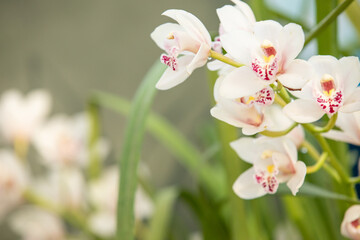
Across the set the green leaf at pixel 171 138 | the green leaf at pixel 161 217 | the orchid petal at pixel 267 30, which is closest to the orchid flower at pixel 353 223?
the orchid petal at pixel 267 30

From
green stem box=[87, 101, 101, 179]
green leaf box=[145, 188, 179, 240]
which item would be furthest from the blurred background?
green leaf box=[145, 188, 179, 240]

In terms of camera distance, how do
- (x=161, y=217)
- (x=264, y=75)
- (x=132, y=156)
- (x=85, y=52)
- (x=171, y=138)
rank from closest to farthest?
(x=264, y=75)
(x=132, y=156)
(x=161, y=217)
(x=171, y=138)
(x=85, y=52)

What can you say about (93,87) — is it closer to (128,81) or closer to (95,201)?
(128,81)

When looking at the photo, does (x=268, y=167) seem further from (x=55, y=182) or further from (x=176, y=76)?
(x=55, y=182)

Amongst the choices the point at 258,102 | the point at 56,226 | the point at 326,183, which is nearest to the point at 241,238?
the point at 326,183

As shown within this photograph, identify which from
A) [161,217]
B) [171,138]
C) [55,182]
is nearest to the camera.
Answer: [161,217]

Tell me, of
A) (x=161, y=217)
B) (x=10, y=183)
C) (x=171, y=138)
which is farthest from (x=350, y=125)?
(x=10, y=183)

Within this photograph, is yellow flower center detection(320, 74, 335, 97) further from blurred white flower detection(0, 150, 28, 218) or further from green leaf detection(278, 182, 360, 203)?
blurred white flower detection(0, 150, 28, 218)

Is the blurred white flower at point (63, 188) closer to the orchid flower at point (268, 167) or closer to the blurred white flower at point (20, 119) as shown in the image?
the blurred white flower at point (20, 119)
